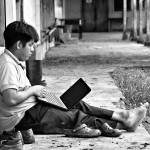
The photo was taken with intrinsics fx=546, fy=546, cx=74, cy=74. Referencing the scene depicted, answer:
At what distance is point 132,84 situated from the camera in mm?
8578

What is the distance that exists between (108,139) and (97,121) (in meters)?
0.20

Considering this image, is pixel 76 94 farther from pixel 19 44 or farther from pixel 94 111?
pixel 19 44

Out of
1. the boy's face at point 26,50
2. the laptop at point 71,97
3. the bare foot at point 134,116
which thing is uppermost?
the boy's face at point 26,50

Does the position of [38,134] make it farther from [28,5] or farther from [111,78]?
[28,5]

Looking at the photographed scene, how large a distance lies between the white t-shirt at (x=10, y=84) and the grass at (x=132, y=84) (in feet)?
8.43

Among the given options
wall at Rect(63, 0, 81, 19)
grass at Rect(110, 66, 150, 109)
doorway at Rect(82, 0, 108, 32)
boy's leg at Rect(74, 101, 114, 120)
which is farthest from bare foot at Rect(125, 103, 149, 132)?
doorway at Rect(82, 0, 108, 32)

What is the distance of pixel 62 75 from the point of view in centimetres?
991

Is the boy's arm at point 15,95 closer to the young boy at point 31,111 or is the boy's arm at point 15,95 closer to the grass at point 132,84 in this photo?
the young boy at point 31,111

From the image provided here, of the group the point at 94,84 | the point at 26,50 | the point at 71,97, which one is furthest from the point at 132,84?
the point at 26,50

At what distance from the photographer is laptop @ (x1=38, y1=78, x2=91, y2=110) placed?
4.77 m

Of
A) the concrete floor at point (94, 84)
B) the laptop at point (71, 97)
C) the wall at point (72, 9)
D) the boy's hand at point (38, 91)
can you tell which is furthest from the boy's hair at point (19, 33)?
the wall at point (72, 9)

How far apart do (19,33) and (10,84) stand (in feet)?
1.36

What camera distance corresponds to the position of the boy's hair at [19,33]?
170 inches

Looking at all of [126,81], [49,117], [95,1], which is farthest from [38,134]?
[95,1]
